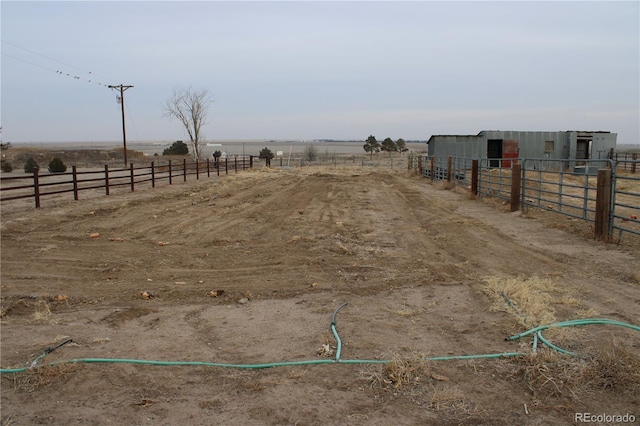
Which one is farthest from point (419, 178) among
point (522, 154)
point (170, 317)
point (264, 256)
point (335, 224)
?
point (170, 317)

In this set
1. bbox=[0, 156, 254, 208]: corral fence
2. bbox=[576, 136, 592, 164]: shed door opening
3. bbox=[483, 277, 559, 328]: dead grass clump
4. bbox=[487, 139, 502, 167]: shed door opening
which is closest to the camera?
bbox=[483, 277, 559, 328]: dead grass clump

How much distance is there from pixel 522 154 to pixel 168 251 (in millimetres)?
30671

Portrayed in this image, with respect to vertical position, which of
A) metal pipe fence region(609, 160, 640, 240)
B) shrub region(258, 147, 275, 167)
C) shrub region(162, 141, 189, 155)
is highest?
shrub region(162, 141, 189, 155)

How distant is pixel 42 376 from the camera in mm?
3738

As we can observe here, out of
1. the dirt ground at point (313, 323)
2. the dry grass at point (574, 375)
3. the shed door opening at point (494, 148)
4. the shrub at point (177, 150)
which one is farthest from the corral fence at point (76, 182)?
the shrub at point (177, 150)

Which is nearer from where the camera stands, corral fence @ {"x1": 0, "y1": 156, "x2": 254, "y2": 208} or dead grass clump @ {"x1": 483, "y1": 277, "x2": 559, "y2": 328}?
dead grass clump @ {"x1": 483, "y1": 277, "x2": 559, "y2": 328}

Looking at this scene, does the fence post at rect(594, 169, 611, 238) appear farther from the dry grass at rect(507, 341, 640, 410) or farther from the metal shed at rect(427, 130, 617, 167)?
the metal shed at rect(427, 130, 617, 167)

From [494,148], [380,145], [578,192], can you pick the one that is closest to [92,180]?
[578,192]

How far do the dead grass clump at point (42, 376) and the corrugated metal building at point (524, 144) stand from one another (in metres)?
30.4

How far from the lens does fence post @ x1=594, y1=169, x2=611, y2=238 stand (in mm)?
8844

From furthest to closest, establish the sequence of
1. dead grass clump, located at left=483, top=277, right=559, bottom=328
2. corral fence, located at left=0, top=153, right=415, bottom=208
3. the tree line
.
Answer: the tree line, corral fence, located at left=0, top=153, right=415, bottom=208, dead grass clump, located at left=483, top=277, right=559, bottom=328

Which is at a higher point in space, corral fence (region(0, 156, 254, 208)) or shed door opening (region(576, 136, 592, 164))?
shed door opening (region(576, 136, 592, 164))

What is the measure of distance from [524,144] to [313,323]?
3248cm

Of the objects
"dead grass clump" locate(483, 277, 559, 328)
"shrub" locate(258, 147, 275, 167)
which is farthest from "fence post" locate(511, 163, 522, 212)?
"shrub" locate(258, 147, 275, 167)
